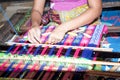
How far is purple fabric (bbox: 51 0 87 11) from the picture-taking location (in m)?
2.43

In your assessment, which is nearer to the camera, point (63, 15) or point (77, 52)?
point (77, 52)

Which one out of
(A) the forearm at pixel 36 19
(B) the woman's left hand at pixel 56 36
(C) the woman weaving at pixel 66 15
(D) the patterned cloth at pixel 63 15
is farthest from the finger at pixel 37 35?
(D) the patterned cloth at pixel 63 15

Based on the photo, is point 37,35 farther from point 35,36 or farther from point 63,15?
point 63,15

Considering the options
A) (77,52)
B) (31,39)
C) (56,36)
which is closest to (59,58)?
(77,52)

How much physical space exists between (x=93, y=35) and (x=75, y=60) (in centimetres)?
48

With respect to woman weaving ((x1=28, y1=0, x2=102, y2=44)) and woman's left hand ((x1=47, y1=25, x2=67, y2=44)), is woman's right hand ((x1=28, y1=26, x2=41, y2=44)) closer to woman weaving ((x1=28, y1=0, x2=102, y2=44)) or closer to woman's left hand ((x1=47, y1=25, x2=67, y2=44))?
woman weaving ((x1=28, y1=0, x2=102, y2=44))

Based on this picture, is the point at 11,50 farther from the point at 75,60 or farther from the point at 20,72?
the point at 75,60

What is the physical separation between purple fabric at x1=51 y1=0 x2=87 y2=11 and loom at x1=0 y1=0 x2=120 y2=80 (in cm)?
40

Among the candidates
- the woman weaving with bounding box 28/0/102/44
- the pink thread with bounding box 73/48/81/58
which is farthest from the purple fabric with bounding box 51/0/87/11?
the pink thread with bounding box 73/48/81/58

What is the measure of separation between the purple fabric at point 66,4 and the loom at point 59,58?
396mm

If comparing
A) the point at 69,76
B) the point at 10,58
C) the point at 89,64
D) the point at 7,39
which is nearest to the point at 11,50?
the point at 10,58

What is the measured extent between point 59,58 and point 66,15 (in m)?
0.78

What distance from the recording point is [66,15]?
2.46 m

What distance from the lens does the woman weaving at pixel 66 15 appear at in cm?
210
